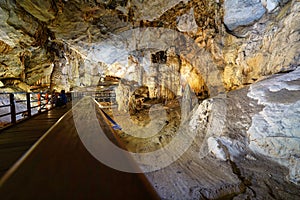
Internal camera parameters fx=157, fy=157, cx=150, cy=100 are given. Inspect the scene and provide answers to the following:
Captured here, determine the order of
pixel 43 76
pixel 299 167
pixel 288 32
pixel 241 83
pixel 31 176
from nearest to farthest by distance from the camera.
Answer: pixel 31 176 < pixel 299 167 < pixel 288 32 < pixel 241 83 < pixel 43 76

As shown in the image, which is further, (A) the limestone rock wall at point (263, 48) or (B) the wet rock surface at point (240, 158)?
(A) the limestone rock wall at point (263, 48)

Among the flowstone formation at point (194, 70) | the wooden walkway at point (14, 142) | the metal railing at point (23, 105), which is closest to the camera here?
the wooden walkway at point (14, 142)

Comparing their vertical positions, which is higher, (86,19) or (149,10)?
(149,10)

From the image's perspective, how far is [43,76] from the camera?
13562 mm

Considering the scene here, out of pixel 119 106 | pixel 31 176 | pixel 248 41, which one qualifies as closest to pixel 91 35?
pixel 119 106

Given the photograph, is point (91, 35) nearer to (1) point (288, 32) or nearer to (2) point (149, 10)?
(2) point (149, 10)

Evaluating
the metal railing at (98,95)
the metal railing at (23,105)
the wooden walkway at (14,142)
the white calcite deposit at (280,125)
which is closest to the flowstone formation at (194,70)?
the white calcite deposit at (280,125)

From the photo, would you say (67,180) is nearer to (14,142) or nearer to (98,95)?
(14,142)

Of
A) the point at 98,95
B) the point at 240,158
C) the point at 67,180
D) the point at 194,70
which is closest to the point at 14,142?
the point at 67,180

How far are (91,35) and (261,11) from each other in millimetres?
8695

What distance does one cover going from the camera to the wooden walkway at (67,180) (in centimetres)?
58

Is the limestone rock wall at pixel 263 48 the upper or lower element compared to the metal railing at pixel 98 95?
upper

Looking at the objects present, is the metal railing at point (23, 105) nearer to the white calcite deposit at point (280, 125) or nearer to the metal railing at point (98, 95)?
the metal railing at point (98, 95)

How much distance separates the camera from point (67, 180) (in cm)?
70
